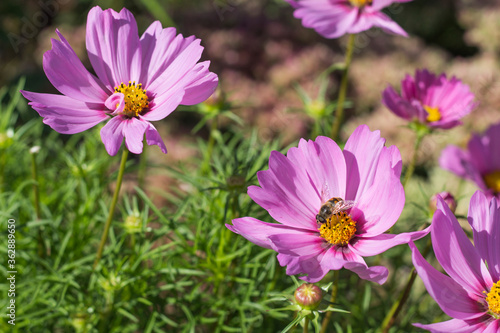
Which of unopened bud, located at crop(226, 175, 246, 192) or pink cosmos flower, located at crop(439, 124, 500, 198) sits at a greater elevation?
unopened bud, located at crop(226, 175, 246, 192)

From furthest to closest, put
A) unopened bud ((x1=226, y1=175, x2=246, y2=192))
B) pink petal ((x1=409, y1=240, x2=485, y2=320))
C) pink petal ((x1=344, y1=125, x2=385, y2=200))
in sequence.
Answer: unopened bud ((x1=226, y1=175, x2=246, y2=192))
pink petal ((x1=344, y1=125, x2=385, y2=200))
pink petal ((x1=409, y1=240, x2=485, y2=320))

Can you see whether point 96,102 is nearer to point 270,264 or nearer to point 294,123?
point 270,264

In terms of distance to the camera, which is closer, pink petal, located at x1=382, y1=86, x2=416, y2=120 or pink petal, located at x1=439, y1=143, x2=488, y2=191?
pink petal, located at x1=382, y1=86, x2=416, y2=120

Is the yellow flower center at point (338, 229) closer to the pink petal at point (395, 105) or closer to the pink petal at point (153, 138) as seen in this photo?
the pink petal at point (153, 138)

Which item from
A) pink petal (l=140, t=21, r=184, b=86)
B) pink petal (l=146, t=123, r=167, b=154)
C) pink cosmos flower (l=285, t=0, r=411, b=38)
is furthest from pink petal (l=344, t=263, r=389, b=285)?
pink cosmos flower (l=285, t=0, r=411, b=38)

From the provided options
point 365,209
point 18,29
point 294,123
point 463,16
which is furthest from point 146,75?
point 463,16

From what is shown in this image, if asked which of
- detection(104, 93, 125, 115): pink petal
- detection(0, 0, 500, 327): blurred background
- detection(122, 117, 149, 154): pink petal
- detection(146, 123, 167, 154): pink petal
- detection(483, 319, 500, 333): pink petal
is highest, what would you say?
detection(104, 93, 125, 115): pink petal

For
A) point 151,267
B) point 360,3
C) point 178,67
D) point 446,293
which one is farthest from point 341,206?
point 360,3

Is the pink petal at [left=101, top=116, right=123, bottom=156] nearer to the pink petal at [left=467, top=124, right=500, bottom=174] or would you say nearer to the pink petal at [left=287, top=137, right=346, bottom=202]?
the pink petal at [left=287, top=137, right=346, bottom=202]

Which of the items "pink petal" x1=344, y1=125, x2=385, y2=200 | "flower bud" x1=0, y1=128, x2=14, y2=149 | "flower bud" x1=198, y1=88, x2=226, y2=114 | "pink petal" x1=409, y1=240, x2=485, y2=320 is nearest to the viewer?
"pink petal" x1=409, y1=240, x2=485, y2=320

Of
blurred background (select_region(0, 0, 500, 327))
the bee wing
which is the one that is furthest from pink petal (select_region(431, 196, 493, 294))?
blurred background (select_region(0, 0, 500, 327))
